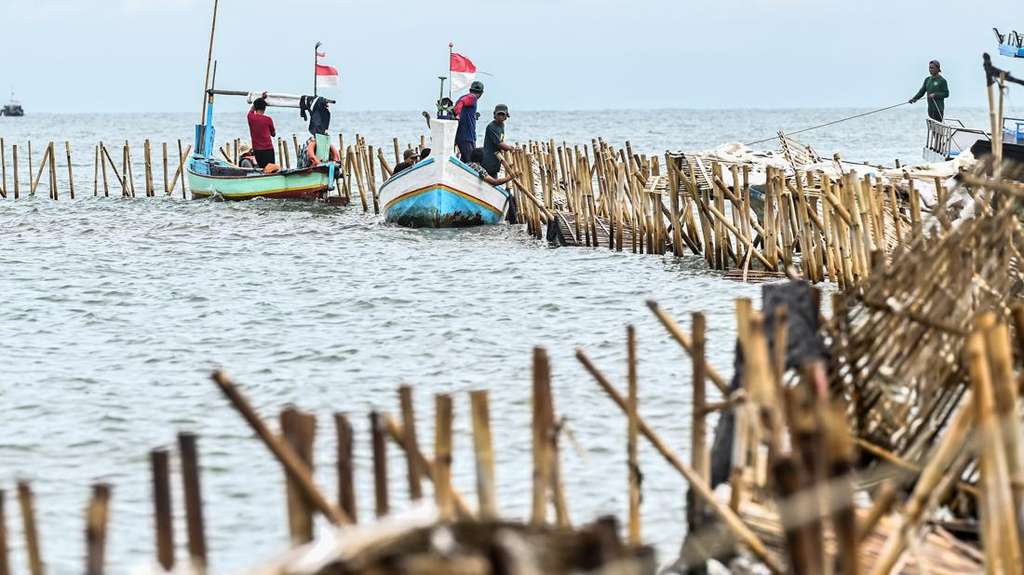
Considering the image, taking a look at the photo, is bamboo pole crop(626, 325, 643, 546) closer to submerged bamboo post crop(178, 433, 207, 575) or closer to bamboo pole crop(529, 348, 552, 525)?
bamboo pole crop(529, 348, 552, 525)

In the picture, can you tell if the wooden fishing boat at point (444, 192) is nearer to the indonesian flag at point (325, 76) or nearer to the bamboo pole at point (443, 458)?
the indonesian flag at point (325, 76)

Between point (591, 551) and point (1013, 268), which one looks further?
point (1013, 268)

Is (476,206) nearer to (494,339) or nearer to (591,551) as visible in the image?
(494,339)

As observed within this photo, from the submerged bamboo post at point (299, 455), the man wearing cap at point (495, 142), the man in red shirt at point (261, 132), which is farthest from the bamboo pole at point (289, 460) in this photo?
the man in red shirt at point (261, 132)

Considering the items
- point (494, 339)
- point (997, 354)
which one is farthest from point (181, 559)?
point (494, 339)

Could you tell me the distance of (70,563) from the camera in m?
6.70

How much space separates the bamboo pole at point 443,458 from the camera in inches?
152

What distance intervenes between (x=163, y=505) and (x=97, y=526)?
1.36 feet

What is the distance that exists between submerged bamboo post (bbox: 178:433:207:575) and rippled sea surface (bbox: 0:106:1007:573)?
9.29 feet

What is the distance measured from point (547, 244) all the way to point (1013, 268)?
39.5 ft

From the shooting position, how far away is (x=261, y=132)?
85.5ft

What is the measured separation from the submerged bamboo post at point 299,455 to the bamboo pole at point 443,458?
357 mm

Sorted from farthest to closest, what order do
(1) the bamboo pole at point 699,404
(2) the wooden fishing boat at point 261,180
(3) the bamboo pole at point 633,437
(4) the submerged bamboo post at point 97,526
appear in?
1. (2) the wooden fishing boat at point 261,180
2. (3) the bamboo pole at point 633,437
3. (1) the bamboo pole at point 699,404
4. (4) the submerged bamboo post at point 97,526

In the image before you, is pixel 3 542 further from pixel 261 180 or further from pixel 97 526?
pixel 261 180
